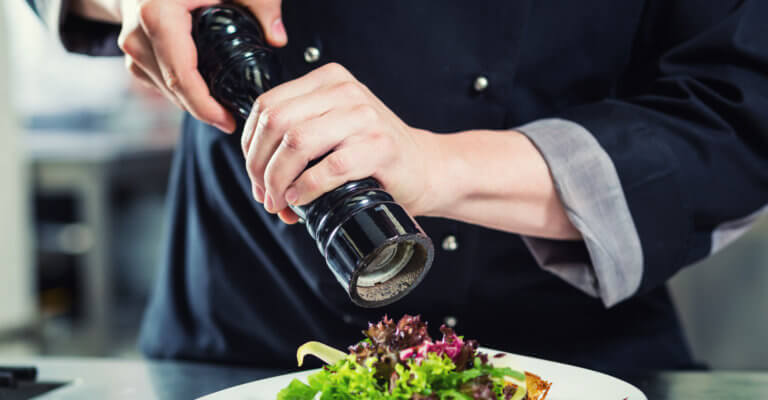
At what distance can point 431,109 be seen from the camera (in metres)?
0.91

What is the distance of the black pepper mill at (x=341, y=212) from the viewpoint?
56 cm

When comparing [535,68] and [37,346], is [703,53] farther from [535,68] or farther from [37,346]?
[37,346]

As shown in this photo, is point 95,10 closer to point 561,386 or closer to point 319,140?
point 319,140

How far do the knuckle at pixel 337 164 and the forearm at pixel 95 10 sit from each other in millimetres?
500

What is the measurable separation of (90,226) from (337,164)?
2815 mm

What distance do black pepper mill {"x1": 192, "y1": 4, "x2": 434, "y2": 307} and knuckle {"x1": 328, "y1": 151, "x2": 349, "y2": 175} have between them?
13mm

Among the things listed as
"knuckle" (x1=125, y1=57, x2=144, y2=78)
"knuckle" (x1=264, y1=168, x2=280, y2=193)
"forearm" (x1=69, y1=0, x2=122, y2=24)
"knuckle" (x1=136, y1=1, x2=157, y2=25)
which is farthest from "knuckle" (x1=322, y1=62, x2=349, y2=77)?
"forearm" (x1=69, y1=0, x2=122, y2=24)

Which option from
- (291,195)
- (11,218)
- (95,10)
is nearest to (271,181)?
(291,195)

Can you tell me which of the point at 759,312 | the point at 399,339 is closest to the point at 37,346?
the point at 759,312

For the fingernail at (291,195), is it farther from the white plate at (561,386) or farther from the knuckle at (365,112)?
the white plate at (561,386)

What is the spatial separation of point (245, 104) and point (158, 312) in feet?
1.63

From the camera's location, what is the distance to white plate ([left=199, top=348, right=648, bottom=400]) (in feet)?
2.13

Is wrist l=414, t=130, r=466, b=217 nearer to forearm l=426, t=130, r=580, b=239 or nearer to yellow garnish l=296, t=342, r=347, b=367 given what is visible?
forearm l=426, t=130, r=580, b=239

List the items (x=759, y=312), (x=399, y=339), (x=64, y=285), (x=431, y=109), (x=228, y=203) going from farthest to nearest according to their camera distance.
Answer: (x=64, y=285) < (x=759, y=312) < (x=228, y=203) < (x=431, y=109) < (x=399, y=339)
